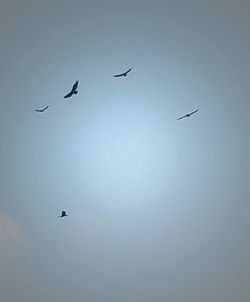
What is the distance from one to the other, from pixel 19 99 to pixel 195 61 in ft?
2.33

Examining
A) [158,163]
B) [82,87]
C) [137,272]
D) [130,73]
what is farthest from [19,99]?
[137,272]

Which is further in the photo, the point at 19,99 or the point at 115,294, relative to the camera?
the point at 19,99

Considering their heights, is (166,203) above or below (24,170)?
below

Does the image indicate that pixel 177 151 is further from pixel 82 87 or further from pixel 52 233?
pixel 52 233

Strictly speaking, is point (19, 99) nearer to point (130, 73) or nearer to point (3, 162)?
point (3, 162)

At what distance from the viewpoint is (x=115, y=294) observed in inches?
73.5

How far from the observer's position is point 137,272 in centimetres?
187

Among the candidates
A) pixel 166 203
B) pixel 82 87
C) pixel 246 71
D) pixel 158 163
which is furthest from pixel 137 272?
pixel 246 71

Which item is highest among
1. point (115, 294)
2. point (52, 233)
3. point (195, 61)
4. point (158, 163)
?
point (195, 61)

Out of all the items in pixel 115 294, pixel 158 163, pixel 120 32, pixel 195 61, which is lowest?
pixel 115 294

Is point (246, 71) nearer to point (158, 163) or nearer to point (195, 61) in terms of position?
point (195, 61)

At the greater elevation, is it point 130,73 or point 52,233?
point 130,73

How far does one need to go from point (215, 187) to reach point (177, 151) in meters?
0.20

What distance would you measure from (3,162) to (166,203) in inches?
25.8
